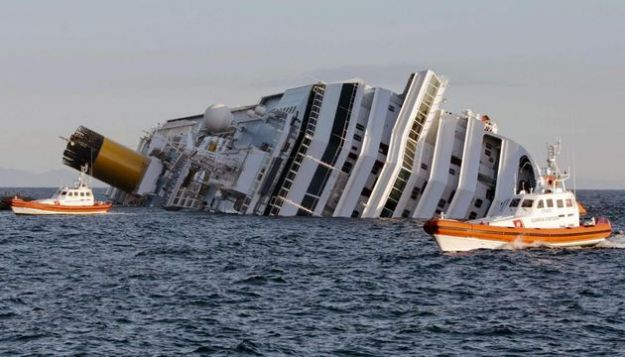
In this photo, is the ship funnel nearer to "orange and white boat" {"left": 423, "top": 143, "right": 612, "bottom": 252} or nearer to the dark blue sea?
the dark blue sea

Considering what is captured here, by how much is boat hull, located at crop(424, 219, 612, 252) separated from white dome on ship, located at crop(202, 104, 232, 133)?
44808 millimetres

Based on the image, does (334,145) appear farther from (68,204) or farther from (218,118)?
(68,204)

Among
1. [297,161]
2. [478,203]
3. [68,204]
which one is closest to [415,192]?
[478,203]

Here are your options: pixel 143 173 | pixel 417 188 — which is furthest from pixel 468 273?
pixel 143 173

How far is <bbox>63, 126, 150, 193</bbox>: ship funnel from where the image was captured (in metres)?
91.6

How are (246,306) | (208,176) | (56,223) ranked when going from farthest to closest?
(208,176), (56,223), (246,306)

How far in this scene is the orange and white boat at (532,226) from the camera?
5100 cm

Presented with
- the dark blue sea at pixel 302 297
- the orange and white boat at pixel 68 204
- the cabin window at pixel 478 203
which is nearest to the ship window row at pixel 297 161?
the dark blue sea at pixel 302 297

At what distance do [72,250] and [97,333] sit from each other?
2672 centimetres

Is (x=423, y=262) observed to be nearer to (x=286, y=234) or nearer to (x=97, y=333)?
(x=286, y=234)

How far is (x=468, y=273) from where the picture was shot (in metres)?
45.5

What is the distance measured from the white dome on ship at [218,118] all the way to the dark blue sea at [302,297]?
2873 cm

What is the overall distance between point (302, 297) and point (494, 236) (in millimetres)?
16154

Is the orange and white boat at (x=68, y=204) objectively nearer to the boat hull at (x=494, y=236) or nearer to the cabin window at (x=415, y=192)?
the cabin window at (x=415, y=192)
